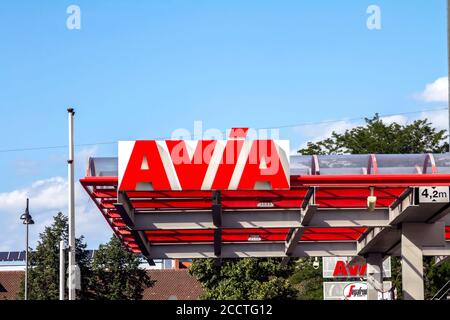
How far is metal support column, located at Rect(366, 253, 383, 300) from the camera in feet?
122

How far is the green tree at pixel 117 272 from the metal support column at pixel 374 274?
141 feet

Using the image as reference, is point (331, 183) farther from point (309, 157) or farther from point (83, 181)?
point (83, 181)

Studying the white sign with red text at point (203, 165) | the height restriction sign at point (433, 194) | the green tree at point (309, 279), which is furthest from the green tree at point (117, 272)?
the height restriction sign at point (433, 194)

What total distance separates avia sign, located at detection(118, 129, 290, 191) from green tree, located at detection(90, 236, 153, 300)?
52089 millimetres

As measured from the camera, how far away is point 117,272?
81.3m

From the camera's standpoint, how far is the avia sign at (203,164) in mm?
28391

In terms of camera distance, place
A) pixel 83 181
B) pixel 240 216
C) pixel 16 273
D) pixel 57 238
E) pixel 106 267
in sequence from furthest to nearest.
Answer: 1. pixel 16 273
2. pixel 106 267
3. pixel 57 238
4. pixel 240 216
5. pixel 83 181

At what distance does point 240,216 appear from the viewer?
33.2 metres

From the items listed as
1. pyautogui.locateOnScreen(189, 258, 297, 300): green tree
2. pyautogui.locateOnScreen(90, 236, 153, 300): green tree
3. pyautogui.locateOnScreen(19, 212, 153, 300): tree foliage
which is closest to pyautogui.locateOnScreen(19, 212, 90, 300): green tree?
pyautogui.locateOnScreen(19, 212, 153, 300): tree foliage

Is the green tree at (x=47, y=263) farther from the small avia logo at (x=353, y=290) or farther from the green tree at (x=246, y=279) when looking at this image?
the small avia logo at (x=353, y=290)

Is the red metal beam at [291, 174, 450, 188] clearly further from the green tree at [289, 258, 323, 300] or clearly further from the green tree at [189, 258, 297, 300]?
the green tree at [189, 258, 297, 300]

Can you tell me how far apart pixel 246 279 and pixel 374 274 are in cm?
4140
